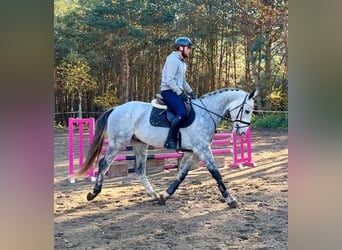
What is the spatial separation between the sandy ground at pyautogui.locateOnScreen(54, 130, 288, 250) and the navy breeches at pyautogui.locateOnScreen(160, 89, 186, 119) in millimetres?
565

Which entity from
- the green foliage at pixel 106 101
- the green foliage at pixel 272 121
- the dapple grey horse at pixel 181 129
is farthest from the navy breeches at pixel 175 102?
the green foliage at pixel 106 101

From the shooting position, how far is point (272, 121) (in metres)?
6.91

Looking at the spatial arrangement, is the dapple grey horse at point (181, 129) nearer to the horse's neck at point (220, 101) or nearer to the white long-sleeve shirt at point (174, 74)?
the horse's neck at point (220, 101)

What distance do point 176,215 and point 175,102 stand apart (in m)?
0.64

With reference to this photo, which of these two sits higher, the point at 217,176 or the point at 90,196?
the point at 217,176

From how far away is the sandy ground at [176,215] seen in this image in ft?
5.70

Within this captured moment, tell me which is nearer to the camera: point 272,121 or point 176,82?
point 176,82

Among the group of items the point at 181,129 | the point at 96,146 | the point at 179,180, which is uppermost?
the point at 181,129

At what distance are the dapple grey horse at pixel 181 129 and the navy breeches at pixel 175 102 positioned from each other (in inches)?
4.8

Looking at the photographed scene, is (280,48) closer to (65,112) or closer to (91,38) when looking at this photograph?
(91,38)

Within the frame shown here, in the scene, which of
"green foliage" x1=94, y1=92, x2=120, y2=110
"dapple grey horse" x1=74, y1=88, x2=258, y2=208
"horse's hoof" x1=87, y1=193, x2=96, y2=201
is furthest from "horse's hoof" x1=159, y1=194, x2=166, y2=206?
"green foliage" x1=94, y1=92, x2=120, y2=110

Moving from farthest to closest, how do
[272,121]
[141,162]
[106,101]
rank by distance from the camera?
[106,101] < [272,121] < [141,162]

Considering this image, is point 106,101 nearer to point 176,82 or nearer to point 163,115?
point 163,115

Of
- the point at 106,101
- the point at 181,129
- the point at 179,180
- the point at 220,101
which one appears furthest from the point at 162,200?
the point at 106,101
